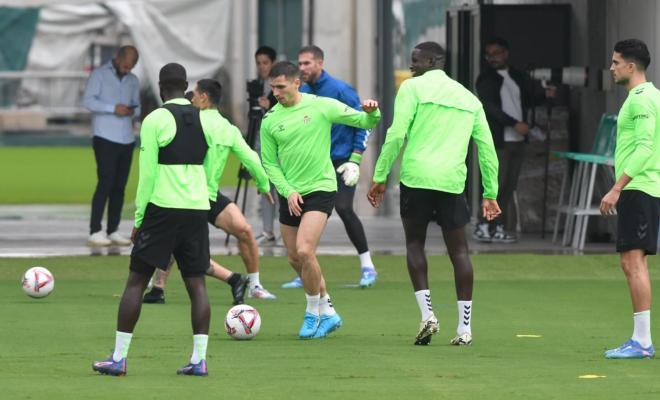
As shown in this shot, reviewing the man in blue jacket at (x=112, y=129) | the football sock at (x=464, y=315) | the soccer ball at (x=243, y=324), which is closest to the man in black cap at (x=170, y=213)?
the soccer ball at (x=243, y=324)

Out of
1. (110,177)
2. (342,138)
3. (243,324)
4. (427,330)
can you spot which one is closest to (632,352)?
(427,330)

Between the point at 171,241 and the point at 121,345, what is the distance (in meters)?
0.65

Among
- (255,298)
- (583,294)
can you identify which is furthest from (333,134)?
(583,294)

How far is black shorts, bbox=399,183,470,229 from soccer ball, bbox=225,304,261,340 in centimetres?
127

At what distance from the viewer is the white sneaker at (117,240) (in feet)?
60.6

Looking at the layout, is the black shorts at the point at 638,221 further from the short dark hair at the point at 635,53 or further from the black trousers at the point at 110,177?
the black trousers at the point at 110,177

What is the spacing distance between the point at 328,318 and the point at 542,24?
30.3 feet

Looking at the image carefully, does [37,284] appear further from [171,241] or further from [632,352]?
[632,352]

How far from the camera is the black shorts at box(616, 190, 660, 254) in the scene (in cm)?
1052

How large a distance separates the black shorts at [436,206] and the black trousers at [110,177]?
763 cm

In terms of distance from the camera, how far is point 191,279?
32.1ft

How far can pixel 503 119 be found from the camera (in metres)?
18.7

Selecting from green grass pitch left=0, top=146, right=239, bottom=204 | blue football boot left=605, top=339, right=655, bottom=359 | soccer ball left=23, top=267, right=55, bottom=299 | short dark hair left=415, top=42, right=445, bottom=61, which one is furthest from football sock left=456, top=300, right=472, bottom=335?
green grass pitch left=0, top=146, right=239, bottom=204

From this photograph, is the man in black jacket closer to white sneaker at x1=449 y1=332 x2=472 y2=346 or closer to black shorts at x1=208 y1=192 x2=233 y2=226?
black shorts at x1=208 y1=192 x2=233 y2=226
